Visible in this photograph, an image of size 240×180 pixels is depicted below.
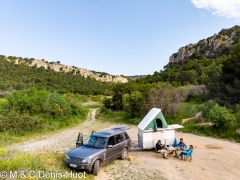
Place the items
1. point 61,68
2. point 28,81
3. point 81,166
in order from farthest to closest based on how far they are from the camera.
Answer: point 61,68
point 28,81
point 81,166

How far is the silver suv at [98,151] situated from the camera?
836cm

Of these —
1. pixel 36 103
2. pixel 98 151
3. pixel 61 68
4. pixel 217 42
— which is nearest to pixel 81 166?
pixel 98 151

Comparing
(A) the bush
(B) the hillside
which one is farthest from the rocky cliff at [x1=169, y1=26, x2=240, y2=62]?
(A) the bush

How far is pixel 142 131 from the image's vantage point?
1198cm

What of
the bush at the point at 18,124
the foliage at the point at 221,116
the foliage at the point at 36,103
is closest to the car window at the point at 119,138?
the foliage at the point at 221,116

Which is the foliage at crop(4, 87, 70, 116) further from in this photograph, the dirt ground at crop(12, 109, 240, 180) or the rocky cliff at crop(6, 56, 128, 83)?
the rocky cliff at crop(6, 56, 128, 83)

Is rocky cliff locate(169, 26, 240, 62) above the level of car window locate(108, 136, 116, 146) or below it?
above

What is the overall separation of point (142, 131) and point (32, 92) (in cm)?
1480

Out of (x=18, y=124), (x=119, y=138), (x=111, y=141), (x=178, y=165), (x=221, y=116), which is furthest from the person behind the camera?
(x=18, y=124)

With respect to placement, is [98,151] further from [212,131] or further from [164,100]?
[164,100]

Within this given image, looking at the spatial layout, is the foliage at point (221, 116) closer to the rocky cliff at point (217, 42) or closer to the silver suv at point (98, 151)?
the silver suv at point (98, 151)

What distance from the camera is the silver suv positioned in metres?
8.36

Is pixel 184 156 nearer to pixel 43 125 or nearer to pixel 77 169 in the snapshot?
pixel 77 169

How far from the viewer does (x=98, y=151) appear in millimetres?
9000
